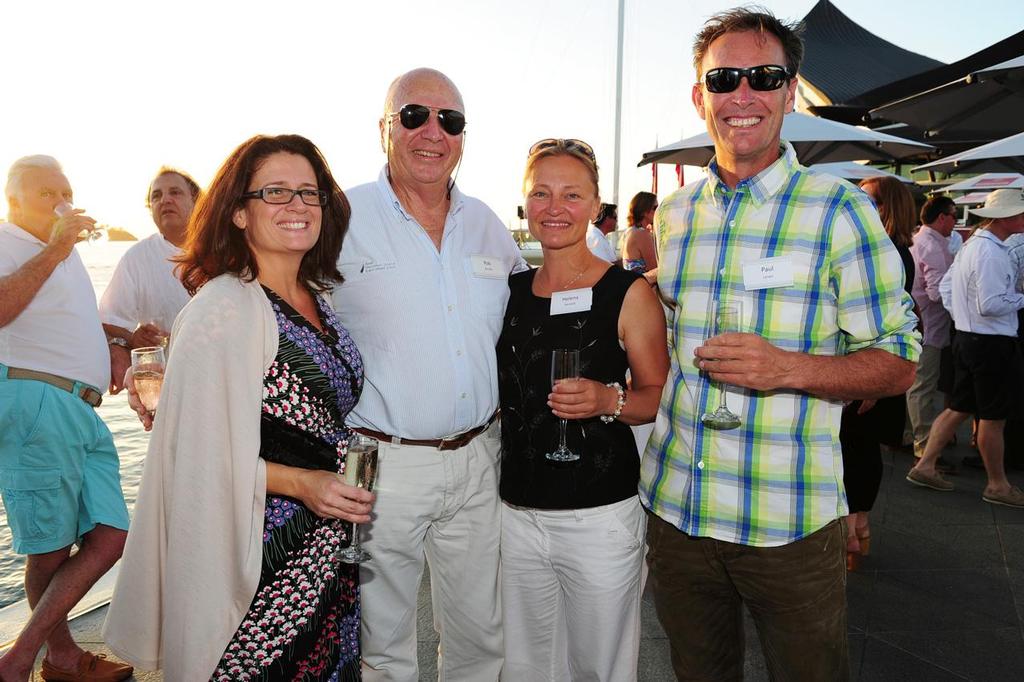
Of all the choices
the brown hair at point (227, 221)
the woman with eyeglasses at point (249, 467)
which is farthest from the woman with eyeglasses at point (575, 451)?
the brown hair at point (227, 221)

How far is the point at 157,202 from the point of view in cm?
459

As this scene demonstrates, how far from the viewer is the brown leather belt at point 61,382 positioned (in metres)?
3.21

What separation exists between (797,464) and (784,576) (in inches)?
13.0

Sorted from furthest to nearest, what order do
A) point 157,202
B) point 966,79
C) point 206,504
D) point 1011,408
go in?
point 966,79, point 1011,408, point 157,202, point 206,504

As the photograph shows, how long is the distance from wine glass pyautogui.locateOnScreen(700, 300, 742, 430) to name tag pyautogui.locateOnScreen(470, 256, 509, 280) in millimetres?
1029

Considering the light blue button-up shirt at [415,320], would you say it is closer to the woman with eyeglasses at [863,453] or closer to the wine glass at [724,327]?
the wine glass at [724,327]

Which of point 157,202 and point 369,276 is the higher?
point 157,202

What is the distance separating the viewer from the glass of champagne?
2.33 metres

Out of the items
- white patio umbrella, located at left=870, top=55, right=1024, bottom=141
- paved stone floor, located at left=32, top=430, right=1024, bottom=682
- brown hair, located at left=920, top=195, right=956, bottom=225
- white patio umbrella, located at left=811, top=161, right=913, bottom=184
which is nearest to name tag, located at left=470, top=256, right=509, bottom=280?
paved stone floor, located at left=32, top=430, right=1024, bottom=682

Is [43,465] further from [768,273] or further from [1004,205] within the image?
[1004,205]

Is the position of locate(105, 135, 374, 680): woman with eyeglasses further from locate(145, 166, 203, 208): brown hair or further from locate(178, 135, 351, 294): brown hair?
locate(145, 166, 203, 208): brown hair

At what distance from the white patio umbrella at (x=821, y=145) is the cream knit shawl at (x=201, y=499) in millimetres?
6695

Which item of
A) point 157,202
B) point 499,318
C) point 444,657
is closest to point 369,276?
point 499,318

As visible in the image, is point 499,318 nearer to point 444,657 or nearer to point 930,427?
point 444,657
